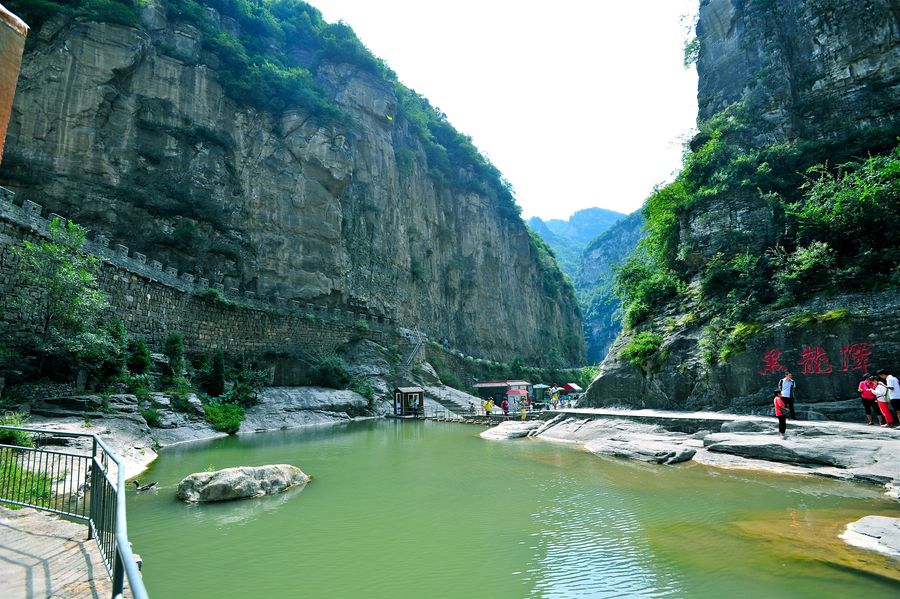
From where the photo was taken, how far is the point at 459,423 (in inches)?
1039

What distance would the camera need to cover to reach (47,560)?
3.95 m

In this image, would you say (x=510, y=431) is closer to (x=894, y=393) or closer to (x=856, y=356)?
(x=856, y=356)

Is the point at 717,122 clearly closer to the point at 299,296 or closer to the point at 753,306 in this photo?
the point at 753,306

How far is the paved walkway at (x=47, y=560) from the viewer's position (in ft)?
11.1

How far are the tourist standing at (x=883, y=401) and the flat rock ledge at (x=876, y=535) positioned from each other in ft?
20.8

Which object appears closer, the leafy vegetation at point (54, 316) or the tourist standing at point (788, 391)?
the tourist standing at point (788, 391)

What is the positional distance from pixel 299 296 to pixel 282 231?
15.6 ft

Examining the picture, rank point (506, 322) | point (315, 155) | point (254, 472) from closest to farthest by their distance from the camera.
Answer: point (254, 472) → point (315, 155) → point (506, 322)

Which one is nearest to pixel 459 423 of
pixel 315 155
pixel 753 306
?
pixel 753 306

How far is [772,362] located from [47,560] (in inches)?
641


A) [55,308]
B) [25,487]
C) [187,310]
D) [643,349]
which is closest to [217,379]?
[187,310]

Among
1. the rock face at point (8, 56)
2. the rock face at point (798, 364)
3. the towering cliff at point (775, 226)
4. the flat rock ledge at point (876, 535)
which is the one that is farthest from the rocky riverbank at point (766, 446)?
the rock face at point (8, 56)

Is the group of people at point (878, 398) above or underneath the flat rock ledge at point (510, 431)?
above

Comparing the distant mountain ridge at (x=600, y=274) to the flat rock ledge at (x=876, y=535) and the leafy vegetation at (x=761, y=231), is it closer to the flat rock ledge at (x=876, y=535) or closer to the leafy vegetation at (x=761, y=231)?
the leafy vegetation at (x=761, y=231)
